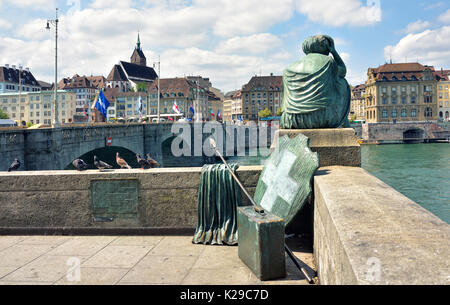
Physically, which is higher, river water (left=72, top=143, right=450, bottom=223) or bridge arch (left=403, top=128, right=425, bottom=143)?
bridge arch (left=403, top=128, right=425, bottom=143)

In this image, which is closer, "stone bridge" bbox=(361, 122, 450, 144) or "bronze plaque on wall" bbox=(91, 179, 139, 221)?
"bronze plaque on wall" bbox=(91, 179, 139, 221)

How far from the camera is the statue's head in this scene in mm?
6570

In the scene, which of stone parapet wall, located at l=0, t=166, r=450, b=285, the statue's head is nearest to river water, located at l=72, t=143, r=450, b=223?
the statue's head

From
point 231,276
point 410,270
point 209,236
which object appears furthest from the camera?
point 209,236

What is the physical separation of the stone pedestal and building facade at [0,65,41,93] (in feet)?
387

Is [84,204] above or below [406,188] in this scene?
above

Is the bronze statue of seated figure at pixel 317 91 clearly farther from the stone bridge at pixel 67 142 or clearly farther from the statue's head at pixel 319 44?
the stone bridge at pixel 67 142

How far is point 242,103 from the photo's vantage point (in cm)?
12525

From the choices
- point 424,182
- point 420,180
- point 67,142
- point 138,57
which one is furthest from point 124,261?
point 138,57

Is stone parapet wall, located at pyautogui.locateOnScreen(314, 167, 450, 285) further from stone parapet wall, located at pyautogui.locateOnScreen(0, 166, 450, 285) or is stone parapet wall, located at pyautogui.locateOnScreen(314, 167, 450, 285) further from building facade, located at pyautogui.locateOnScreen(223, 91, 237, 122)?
building facade, located at pyautogui.locateOnScreen(223, 91, 237, 122)

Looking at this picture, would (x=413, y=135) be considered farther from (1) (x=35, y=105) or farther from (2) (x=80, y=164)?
(2) (x=80, y=164)

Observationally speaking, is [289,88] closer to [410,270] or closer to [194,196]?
[194,196]

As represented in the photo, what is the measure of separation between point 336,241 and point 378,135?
87151 millimetres
